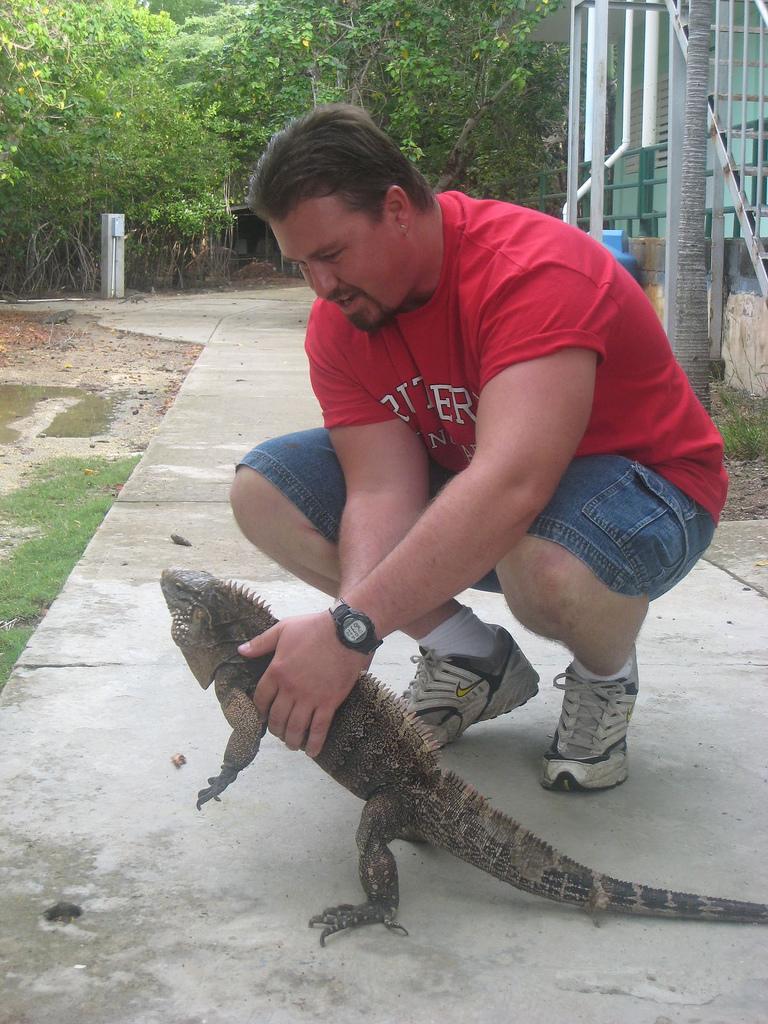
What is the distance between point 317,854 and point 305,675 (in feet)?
2.16

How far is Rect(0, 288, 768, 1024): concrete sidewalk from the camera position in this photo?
2369 millimetres

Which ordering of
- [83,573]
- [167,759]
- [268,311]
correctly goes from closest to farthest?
[167,759]
[83,573]
[268,311]

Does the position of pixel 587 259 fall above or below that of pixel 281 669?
above

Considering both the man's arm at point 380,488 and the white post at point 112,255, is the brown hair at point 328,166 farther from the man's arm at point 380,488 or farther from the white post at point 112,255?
the white post at point 112,255

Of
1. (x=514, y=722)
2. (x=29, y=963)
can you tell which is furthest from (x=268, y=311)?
(x=29, y=963)

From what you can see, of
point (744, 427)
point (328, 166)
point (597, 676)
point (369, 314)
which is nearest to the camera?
point (328, 166)

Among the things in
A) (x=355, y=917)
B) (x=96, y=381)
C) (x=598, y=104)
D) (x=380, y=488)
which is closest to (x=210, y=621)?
(x=380, y=488)

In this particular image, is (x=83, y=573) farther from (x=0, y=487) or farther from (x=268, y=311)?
(x=268, y=311)

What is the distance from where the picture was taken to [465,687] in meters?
3.52

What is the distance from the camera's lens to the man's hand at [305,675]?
2.54m

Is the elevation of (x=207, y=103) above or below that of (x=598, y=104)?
above

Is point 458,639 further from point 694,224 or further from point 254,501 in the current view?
point 694,224

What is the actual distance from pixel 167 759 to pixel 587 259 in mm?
1865

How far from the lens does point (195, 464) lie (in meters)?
7.57
